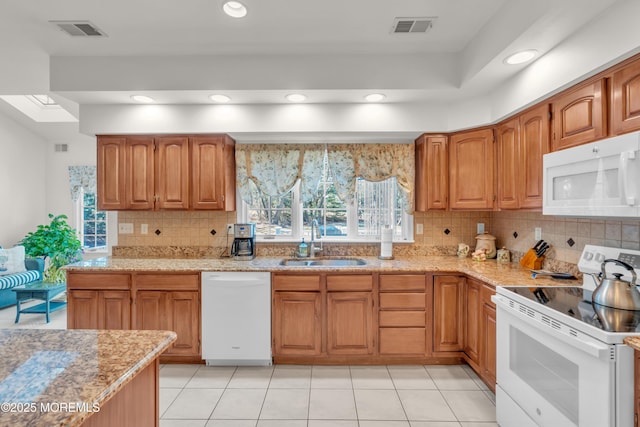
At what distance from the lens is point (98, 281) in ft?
9.61

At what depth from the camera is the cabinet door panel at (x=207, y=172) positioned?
3.19 meters

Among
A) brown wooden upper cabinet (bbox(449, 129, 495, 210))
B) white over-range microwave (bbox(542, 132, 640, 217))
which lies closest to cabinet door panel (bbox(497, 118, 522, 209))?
brown wooden upper cabinet (bbox(449, 129, 495, 210))

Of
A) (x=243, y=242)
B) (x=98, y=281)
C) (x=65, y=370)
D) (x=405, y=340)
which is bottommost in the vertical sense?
(x=405, y=340)

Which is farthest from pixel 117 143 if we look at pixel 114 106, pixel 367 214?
pixel 367 214

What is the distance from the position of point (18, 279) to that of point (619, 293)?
21.1ft

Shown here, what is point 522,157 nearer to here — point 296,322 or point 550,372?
point 550,372

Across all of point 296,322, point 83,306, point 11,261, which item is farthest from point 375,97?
point 11,261

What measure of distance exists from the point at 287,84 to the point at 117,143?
1772 mm

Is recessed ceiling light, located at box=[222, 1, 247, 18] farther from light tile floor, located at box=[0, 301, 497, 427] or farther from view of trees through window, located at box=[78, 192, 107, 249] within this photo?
view of trees through window, located at box=[78, 192, 107, 249]

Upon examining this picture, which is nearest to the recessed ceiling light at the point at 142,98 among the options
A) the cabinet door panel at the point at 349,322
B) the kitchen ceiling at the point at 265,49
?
the kitchen ceiling at the point at 265,49

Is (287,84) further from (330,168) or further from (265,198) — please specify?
(265,198)

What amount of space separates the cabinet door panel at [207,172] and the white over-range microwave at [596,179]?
8.52 feet

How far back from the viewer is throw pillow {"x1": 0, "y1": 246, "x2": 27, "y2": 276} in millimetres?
4836

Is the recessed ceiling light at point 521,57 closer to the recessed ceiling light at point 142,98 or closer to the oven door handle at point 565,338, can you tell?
the oven door handle at point 565,338
